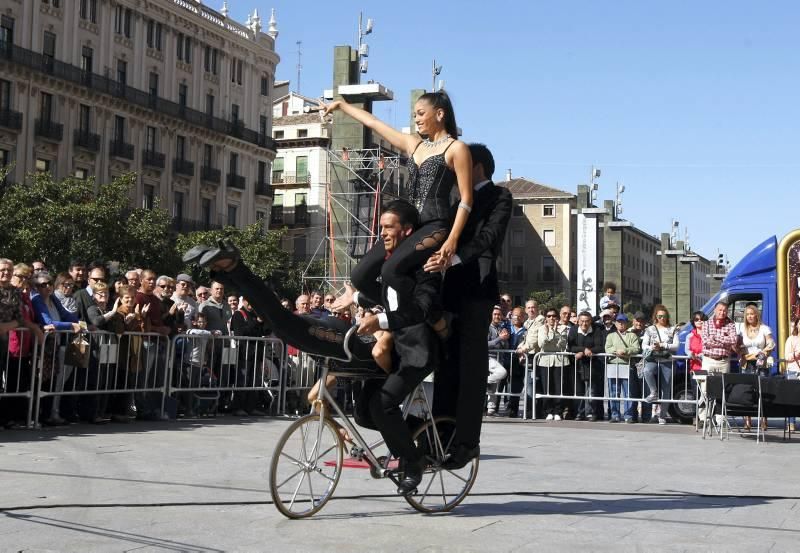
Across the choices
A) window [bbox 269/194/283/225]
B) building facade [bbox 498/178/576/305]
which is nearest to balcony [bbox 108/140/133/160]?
window [bbox 269/194/283/225]

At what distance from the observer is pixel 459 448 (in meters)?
6.49

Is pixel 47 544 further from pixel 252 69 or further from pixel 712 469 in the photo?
pixel 252 69

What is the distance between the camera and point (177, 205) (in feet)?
205

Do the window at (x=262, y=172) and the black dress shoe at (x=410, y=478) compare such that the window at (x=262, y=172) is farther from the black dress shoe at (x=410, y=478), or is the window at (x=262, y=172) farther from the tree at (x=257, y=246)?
the black dress shoe at (x=410, y=478)

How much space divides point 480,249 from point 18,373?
22.4 feet

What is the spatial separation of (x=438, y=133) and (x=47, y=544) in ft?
10.1

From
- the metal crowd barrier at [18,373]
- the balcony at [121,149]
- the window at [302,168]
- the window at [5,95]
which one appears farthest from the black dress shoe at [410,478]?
the window at [302,168]

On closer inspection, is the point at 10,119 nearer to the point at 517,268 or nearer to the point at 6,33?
the point at 6,33

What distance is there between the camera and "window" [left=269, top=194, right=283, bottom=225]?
270 ft

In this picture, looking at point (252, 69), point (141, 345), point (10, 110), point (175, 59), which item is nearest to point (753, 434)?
point (141, 345)

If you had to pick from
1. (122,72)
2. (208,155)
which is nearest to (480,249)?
(122,72)

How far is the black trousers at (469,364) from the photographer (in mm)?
6445

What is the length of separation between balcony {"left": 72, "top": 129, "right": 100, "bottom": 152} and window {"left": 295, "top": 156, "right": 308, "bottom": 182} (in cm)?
3063

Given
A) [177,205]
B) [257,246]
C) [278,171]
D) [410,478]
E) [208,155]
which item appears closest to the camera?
[410,478]
